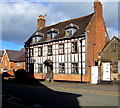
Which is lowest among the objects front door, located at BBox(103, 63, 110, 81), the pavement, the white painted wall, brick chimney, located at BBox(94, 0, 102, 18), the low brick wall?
the pavement

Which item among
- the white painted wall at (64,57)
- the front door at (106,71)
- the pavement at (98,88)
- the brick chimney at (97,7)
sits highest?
the brick chimney at (97,7)

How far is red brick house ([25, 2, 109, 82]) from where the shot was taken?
21.8 metres

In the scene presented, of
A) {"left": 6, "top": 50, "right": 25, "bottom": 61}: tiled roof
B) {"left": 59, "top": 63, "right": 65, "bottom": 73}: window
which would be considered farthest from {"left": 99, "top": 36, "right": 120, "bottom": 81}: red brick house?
{"left": 6, "top": 50, "right": 25, "bottom": 61}: tiled roof

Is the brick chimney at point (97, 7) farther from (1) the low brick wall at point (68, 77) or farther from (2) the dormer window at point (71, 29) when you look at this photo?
(1) the low brick wall at point (68, 77)

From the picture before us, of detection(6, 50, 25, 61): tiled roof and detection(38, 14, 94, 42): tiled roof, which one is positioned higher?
detection(38, 14, 94, 42): tiled roof

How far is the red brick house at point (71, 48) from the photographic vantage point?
2175 cm

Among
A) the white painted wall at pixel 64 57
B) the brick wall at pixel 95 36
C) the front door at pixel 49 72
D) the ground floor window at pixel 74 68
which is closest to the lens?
the brick wall at pixel 95 36

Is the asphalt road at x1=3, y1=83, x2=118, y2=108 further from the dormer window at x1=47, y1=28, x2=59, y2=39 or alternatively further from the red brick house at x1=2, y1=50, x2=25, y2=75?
the red brick house at x1=2, y1=50, x2=25, y2=75

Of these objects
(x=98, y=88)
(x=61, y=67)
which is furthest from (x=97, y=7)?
(x=98, y=88)

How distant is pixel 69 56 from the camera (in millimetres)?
23297

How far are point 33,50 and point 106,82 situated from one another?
574 inches

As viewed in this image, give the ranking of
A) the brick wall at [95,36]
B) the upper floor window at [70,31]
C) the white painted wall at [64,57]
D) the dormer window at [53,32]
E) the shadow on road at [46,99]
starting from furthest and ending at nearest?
1. the dormer window at [53,32]
2. the upper floor window at [70,31]
3. the white painted wall at [64,57]
4. the brick wall at [95,36]
5. the shadow on road at [46,99]

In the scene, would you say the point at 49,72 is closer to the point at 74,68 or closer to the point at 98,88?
the point at 74,68

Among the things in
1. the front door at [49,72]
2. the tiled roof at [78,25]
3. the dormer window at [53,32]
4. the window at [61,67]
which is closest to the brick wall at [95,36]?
the tiled roof at [78,25]
